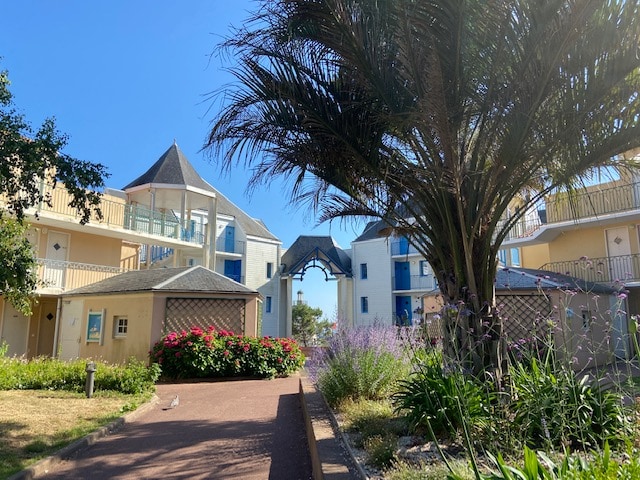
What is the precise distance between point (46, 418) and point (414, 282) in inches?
1104

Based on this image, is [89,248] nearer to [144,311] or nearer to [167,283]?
[167,283]

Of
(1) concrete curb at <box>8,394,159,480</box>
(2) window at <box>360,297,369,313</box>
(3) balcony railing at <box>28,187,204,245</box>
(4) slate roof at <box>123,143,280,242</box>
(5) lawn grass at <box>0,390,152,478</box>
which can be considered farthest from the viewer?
(2) window at <box>360,297,369,313</box>

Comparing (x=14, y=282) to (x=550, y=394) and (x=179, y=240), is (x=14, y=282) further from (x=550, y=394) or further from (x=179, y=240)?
(x=179, y=240)

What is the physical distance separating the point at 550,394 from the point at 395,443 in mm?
1529

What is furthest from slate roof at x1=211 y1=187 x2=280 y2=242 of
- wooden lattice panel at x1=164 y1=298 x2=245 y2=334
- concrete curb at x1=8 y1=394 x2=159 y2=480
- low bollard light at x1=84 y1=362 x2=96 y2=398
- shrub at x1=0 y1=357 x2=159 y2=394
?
concrete curb at x1=8 y1=394 x2=159 y2=480

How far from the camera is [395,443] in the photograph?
4.58m

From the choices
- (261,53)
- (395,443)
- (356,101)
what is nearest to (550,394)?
(395,443)

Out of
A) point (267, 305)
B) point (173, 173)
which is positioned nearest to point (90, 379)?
point (173, 173)

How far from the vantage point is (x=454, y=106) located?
5.00 meters

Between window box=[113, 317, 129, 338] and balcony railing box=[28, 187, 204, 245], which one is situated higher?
balcony railing box=[28, 187, 204, 245]

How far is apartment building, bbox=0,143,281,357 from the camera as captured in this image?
1806cm

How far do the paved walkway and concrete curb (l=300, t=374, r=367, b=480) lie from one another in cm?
39

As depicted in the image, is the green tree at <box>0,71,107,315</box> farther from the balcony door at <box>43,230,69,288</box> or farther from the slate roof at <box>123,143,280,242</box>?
the slate roof at <box>123,143,280,242</box>

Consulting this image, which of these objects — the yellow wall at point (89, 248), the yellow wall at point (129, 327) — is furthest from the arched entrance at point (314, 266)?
the yellow wall at point (129, 327)
